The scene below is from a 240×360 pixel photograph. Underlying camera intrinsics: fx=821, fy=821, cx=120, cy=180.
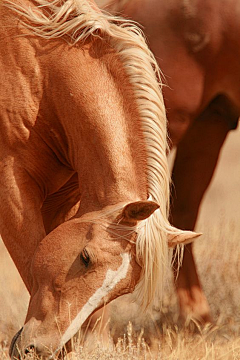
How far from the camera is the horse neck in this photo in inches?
176

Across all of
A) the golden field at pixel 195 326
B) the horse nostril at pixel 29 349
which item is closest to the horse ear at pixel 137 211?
the horse nostril at pixel 29 349

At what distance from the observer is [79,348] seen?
4223 mm

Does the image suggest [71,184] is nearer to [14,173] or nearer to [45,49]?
[14,173]

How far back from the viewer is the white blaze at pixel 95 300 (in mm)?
4168

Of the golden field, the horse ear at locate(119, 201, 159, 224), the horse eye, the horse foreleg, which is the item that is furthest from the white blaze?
the horse foreleg

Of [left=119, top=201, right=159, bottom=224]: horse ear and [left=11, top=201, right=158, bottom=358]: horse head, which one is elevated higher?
[left=119, top=201, right=159, bottom=224]: horse ear

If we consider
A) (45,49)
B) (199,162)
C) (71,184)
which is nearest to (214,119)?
(199,162)

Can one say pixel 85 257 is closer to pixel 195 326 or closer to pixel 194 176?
pixel 195 326

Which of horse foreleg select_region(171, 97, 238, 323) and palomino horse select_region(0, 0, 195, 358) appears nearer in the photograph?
palomino horse select_region(0, 0, 195, 358)

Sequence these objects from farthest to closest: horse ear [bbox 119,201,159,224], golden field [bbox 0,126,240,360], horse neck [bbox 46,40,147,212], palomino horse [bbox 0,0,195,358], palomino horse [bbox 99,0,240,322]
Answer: palomino horse [bbox 99,0,240,322], golden field [bbox 0,126,240,360], horse neck [bbox 46,40,147,212], palomino horse [bbox 0,0,195,358], horse ear [bbox 119,201,159,224]

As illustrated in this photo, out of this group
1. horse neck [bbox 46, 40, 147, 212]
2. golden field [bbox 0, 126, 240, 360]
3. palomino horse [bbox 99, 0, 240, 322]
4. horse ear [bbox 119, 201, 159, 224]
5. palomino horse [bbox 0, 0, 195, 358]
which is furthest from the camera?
palomino horse [bbox 99, 0, 240, 322]

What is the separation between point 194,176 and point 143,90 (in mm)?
1788

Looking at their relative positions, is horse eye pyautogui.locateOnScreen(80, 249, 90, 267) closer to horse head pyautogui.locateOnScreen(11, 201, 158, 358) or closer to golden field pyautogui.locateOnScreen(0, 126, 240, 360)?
horse head pyautogui.locateOnScreen(11, 201, 158, 358)

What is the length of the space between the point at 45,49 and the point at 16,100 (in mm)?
350
